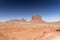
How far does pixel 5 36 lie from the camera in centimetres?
1175

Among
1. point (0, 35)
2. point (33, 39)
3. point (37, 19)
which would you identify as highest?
point (37, 19)

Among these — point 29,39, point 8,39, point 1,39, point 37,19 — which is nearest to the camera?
point 1,39

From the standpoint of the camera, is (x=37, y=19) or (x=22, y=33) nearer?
(x=22, y=33)

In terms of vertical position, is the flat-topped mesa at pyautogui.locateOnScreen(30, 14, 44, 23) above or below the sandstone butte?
above

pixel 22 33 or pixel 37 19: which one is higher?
pixel 37 19

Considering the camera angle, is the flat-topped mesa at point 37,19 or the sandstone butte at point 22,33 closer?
the sandstone butte at point 22,33

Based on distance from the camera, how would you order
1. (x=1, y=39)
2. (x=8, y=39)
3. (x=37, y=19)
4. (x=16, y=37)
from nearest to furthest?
1. (x=1, y=39)
2. (x=8, y=39)
3. (x=16, y=37)
4. (x=37, y=19)

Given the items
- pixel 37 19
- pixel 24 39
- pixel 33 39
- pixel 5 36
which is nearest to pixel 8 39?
pixel 5 36

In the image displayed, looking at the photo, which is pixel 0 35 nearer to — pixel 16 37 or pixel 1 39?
pixel 1 39

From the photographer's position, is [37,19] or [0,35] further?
[37,19]

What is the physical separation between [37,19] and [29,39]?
71.6 metres

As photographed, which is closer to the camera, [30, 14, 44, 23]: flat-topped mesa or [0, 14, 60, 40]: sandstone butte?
[0, 14, 60, 40]: sandstone butte

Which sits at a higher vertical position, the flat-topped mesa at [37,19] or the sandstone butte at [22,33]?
the flat-topped mesa at [37,19]

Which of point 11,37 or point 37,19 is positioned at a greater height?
point 37,19
